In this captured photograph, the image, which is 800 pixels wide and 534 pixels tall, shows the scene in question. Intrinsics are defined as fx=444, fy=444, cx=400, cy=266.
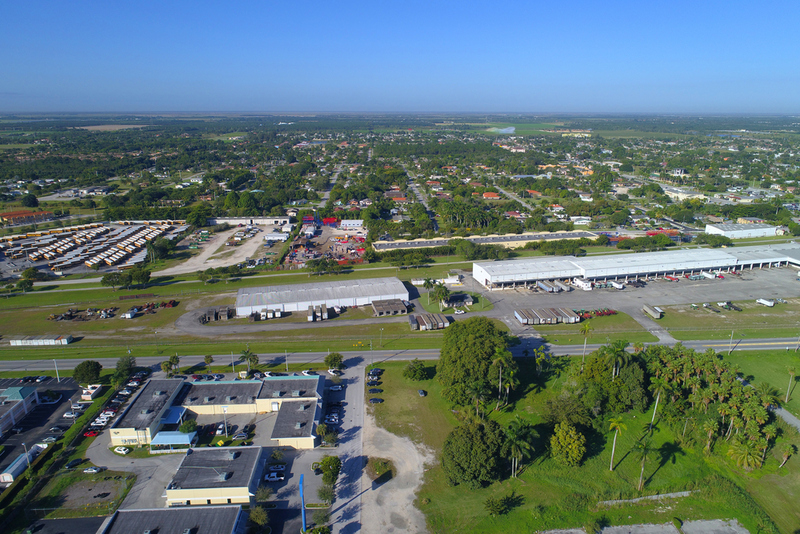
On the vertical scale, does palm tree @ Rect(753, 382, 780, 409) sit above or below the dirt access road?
above

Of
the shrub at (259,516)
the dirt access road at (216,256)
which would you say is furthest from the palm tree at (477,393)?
the dirt access road at (216,256)

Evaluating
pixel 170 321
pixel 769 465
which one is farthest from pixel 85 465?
pixel 769 465

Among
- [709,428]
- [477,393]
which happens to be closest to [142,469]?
[477,393]

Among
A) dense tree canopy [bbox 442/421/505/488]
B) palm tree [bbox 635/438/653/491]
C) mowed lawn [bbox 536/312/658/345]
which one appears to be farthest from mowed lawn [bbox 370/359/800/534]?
mowed lawn [bbox 536/312/658/345]

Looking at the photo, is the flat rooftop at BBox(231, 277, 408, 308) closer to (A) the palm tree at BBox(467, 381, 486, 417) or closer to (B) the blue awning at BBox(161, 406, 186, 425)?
(B) the blue awning at BBox(161, 406, 186, 425)

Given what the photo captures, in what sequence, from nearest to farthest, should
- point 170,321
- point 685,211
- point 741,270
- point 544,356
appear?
point 544,356 < point 170,321 < point 741,270 < point 685,211

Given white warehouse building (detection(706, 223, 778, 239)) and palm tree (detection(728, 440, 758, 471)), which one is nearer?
palm tree (detection(728, 440, 758, 471))

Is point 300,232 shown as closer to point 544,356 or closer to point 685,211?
point 544,356
